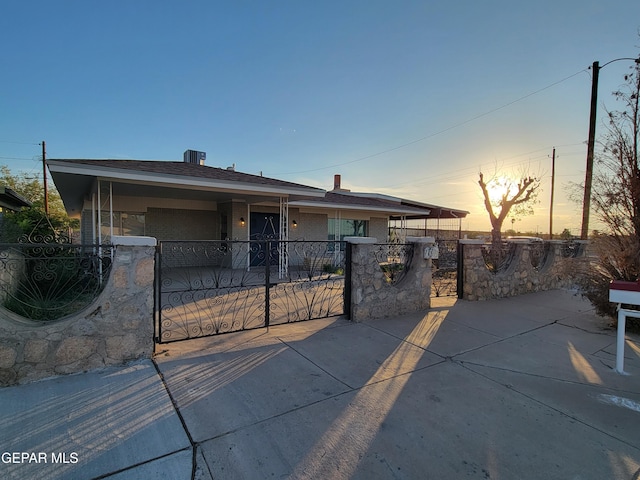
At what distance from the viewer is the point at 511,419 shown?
2604 mm

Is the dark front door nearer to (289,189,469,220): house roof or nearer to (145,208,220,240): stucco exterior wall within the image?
(289,189,469,220): house roof

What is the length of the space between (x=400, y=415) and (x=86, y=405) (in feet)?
9.04

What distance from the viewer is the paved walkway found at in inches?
79.3

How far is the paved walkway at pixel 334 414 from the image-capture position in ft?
6.61

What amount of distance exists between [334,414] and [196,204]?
39.9ft

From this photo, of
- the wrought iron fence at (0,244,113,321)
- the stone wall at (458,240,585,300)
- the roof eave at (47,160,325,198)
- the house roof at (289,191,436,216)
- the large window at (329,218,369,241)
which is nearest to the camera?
the wrought iron fence at (0,244,113,321)

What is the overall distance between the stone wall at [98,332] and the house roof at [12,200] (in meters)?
10.4

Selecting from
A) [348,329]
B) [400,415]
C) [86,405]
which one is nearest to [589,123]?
[348,329]

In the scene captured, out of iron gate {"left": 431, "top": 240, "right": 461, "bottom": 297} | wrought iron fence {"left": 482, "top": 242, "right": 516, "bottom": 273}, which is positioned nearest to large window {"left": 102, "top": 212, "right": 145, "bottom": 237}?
iron gate {"left": 431, "top": 240, "right": 461, "bottom": 297}

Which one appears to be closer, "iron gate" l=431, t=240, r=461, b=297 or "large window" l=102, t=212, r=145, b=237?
"iron gate" l=431, t=240, r=461, b=297

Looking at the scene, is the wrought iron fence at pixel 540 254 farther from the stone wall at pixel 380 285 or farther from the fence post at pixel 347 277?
the fence post at pixel 347 277

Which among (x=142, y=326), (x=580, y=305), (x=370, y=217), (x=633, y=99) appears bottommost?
(x=580, y=305)

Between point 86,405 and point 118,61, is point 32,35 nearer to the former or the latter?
point 118,61

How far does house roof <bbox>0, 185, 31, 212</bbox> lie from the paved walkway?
11.4 m
